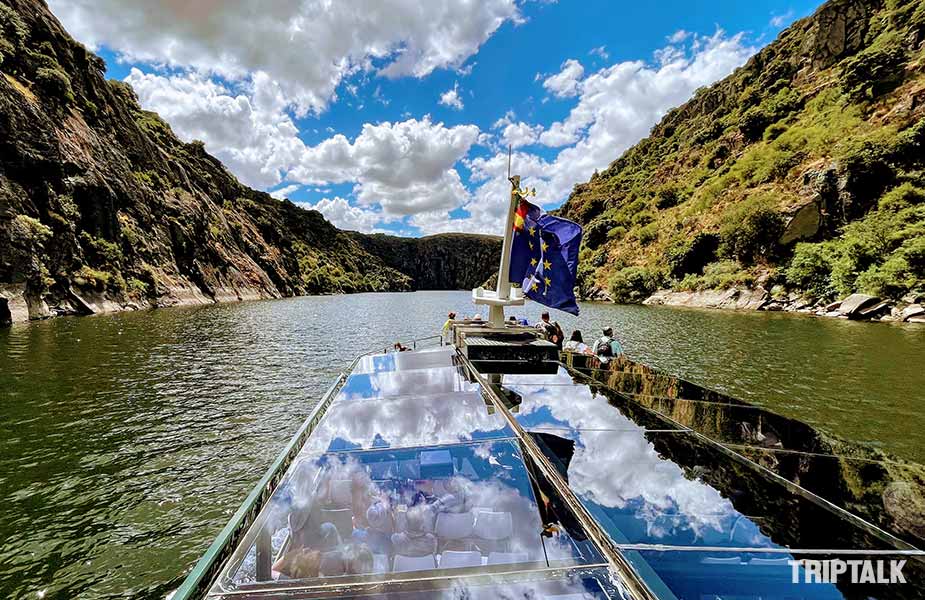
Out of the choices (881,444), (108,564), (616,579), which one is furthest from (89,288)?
(881,444)

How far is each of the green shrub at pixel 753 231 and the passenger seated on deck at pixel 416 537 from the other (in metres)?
73.5

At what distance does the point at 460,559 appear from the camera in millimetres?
3852

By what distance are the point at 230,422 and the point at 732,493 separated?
542 inches

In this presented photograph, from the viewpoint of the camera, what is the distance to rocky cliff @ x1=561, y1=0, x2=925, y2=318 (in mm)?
48156

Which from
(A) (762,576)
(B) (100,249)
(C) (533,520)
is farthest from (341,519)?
(B) (100,249)

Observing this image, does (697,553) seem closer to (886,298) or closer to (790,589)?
(790,589)

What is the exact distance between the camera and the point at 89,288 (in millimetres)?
45500

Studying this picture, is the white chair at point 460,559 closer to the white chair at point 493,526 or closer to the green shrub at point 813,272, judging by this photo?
the white chair at point 493,526

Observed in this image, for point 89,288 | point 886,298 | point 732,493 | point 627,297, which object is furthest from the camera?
point 627,297

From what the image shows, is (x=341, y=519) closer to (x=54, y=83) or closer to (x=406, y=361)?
(x=406, y=361)

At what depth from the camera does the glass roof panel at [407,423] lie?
6.18 meters

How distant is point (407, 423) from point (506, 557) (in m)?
3.61

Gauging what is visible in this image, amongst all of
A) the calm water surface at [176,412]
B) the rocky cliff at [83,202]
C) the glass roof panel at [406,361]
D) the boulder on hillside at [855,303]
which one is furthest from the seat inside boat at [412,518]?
the boulder on hillside at [855,303]

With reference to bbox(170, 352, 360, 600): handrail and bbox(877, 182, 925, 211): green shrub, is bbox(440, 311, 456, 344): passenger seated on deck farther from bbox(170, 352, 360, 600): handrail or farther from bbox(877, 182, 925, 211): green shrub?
bbox(877, 182, 925, 211): green shrub
